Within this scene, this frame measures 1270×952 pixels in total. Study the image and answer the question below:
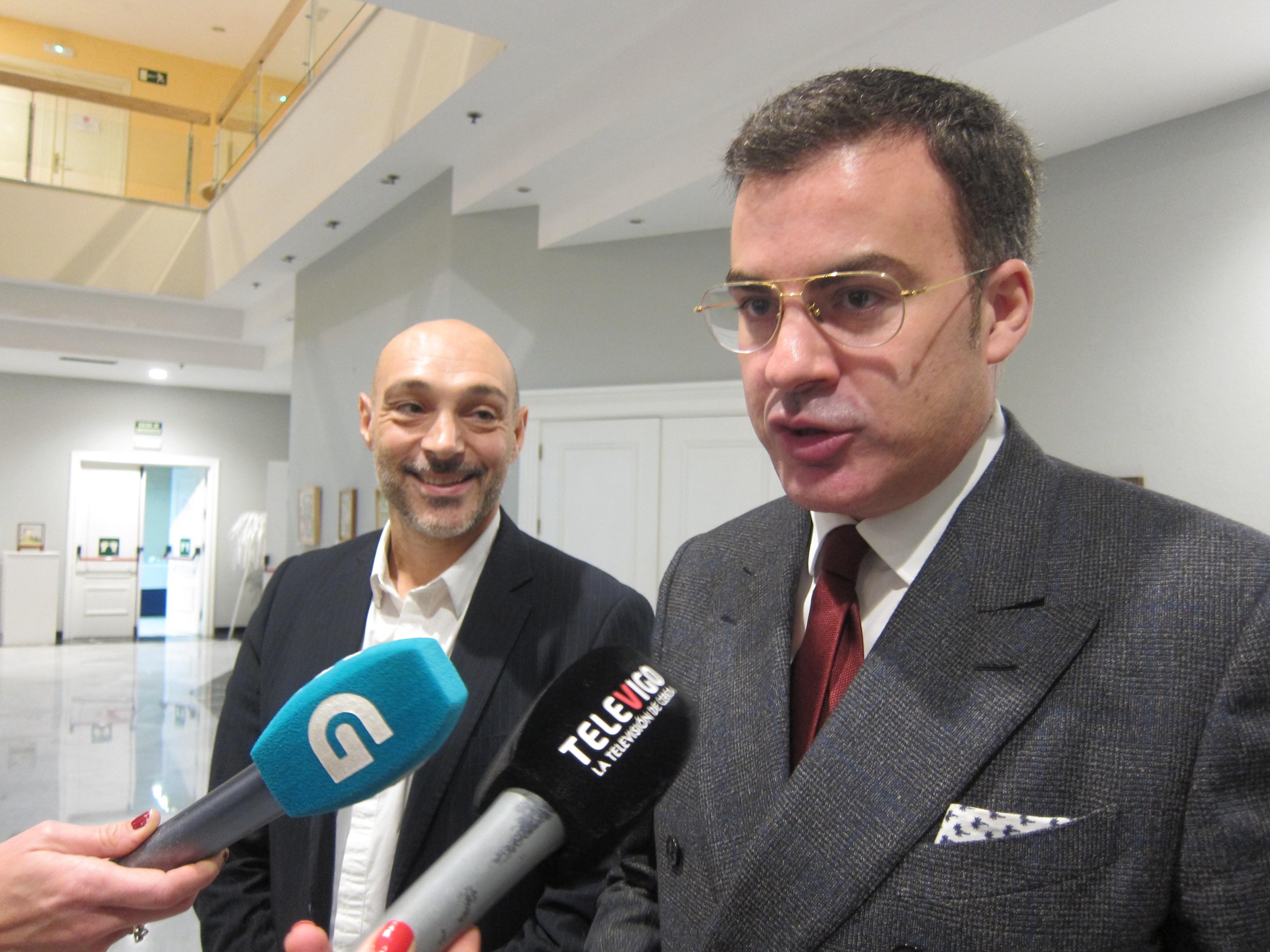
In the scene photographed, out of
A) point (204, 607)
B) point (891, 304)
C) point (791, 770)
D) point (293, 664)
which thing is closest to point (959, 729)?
point (791, 770)

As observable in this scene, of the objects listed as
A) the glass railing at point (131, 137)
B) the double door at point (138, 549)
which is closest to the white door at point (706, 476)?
the glass railing at point (131, 137)

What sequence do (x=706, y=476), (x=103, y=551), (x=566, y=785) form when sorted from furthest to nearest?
(x=103, y=551)
(x=706, y=476)
(x=566, y=785)

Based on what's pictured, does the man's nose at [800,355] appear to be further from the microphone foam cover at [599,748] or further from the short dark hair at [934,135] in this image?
the microphone foam cover at [599,748]

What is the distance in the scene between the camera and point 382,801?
1589 mm

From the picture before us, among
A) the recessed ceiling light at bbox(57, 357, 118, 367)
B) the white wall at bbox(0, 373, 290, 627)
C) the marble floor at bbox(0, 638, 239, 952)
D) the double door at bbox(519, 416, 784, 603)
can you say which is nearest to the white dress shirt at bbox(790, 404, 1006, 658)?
the marble floor at bbox(0, 638, 239, 952)

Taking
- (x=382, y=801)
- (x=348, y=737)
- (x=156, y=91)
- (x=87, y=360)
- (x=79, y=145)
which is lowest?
(x=382, y=801)

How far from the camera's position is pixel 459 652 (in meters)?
1.68

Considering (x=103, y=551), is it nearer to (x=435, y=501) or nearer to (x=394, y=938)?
(x=435, y=501)

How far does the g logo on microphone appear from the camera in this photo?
2.39 feet

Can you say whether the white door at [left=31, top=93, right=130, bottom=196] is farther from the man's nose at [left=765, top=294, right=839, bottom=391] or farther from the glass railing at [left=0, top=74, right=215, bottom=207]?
the man's nose at [left=765, top=294, right=839, bottom=391]

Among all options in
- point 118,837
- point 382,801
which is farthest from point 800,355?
point 382,801

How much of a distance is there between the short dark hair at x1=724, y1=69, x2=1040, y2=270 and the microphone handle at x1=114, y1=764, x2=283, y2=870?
79cm

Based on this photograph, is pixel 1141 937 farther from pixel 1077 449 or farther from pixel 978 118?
pixel 1077 449

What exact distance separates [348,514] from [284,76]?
440 centimetres
